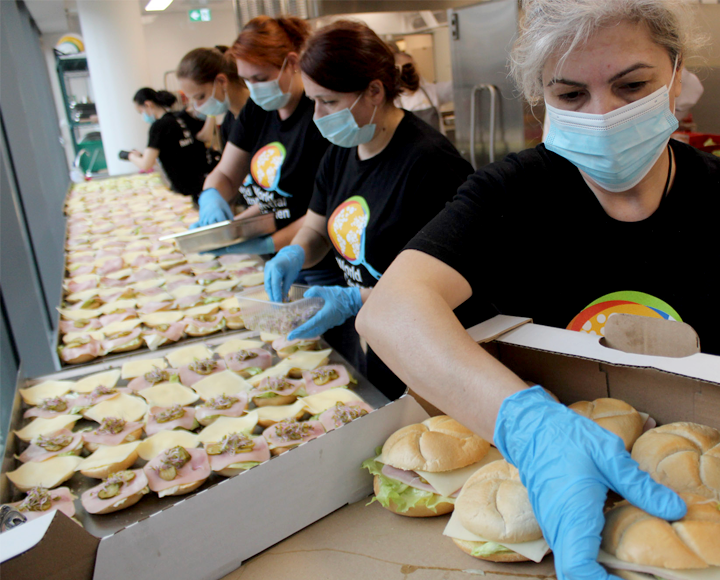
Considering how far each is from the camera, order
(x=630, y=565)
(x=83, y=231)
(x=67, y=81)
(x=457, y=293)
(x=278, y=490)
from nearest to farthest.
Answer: (x=630, y=565) < (x=278, y=490) < (x=457, y=293) < (x=83, y=231) < (x=67, y=81)

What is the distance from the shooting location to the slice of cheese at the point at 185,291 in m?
2.89

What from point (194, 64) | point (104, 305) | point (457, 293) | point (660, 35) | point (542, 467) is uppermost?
point (194, 64)

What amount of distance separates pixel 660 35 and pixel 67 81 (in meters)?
18.5

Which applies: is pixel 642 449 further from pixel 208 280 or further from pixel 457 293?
pixel 208 280

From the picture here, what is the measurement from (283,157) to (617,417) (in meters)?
2.39

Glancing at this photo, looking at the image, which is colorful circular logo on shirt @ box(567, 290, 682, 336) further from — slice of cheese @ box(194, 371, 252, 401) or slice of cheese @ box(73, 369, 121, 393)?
slice of cheese @ box(73, 369, 121, 393)

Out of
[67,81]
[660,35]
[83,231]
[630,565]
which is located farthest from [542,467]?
[67,81]

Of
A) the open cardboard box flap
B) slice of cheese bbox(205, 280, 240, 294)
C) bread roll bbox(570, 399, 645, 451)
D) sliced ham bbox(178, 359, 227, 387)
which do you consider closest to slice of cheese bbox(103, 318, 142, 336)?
slice of cheese bbox(205, 280, 240, 294)

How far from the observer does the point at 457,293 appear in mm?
1306

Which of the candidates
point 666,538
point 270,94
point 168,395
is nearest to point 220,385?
point 168,395

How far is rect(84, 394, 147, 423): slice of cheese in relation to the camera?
5.77 ft

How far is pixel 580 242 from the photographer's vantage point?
1417 millimetres

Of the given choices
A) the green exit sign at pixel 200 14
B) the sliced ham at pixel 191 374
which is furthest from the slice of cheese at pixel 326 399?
the green exit sign at pixel 200 14

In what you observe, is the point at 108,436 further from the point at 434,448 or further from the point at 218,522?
the point at 434,448
